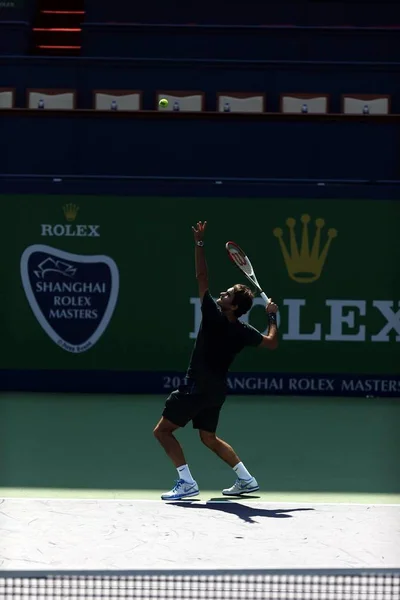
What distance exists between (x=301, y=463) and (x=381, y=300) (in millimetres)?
3829

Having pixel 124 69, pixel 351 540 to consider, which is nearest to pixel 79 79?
pixel 124 69

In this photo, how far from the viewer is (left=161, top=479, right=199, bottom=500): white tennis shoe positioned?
889 centimetres

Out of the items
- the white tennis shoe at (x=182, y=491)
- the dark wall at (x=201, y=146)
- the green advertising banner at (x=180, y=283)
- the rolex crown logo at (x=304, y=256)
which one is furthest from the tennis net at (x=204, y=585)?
the dark wall at (x=201, y=146)

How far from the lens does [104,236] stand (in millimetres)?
14062

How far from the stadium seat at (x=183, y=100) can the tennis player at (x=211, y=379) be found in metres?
7.71

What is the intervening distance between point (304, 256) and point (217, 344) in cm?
521

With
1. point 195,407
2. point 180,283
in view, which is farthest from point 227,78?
point 195,407

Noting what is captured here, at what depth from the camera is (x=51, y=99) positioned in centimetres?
1658

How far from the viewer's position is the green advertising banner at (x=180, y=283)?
45.8 ft

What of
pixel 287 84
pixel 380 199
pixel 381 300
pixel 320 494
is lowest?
pixel 320 494

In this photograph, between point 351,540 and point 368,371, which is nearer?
point 351,540

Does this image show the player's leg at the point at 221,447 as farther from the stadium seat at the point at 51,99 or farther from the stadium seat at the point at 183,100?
the stadium seat at the point at 51,99

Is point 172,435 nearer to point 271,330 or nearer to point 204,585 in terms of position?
point 271,330

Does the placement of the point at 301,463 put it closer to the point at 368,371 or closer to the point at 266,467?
the point at 266,467
